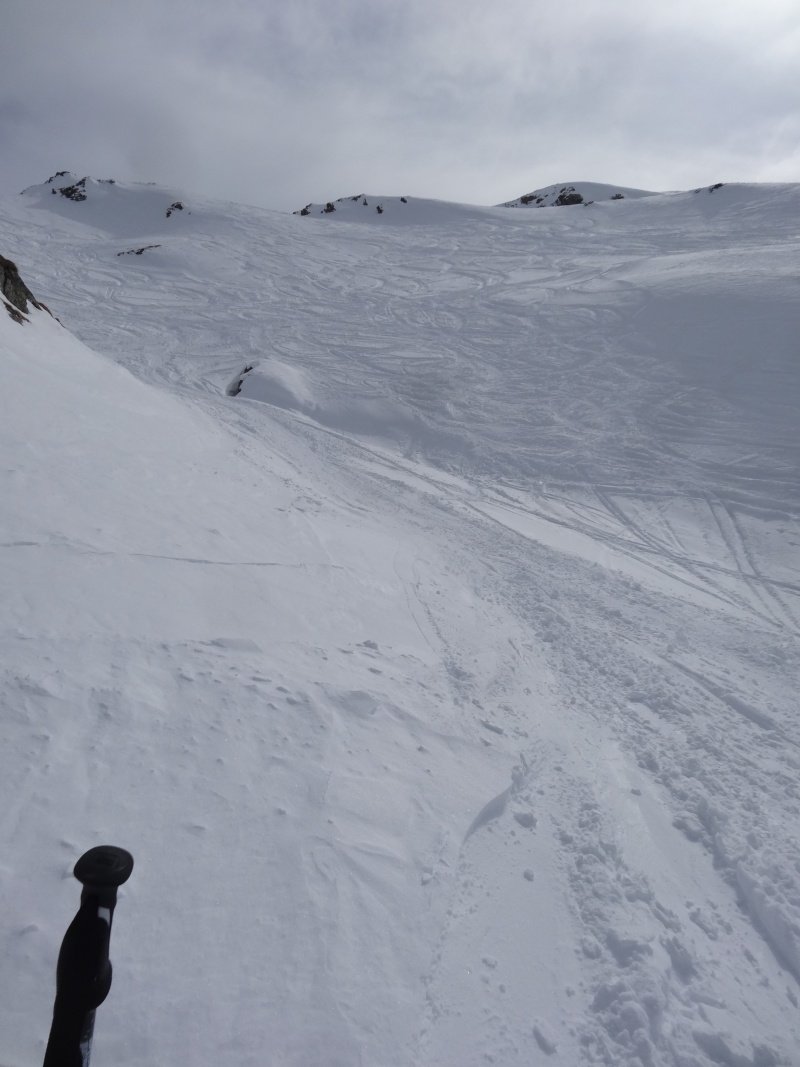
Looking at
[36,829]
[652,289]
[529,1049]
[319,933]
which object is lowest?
[529,1049]

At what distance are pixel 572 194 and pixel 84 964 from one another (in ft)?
147

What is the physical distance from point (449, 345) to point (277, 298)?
803 centimetres

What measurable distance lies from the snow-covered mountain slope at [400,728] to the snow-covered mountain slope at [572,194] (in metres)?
32.3

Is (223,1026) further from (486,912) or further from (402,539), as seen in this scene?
(402,539)

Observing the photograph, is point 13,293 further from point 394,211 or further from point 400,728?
point 394,211

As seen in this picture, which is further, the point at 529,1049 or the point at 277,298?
the point at 277,298

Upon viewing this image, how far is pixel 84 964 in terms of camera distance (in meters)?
1.47

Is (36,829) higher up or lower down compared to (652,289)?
lower down

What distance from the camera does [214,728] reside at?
3518 millimetres

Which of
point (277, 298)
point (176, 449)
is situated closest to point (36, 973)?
point (176, 449)

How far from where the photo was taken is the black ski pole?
4.83ft

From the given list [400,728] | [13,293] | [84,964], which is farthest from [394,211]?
[84,964]

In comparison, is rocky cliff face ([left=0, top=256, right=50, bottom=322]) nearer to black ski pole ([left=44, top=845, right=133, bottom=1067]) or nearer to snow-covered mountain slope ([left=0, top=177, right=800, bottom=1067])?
snow-covered mountain slope ([left=0, top=177, right=800, bottom=1067])

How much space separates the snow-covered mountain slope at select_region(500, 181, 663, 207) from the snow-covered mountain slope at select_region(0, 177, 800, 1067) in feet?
106
